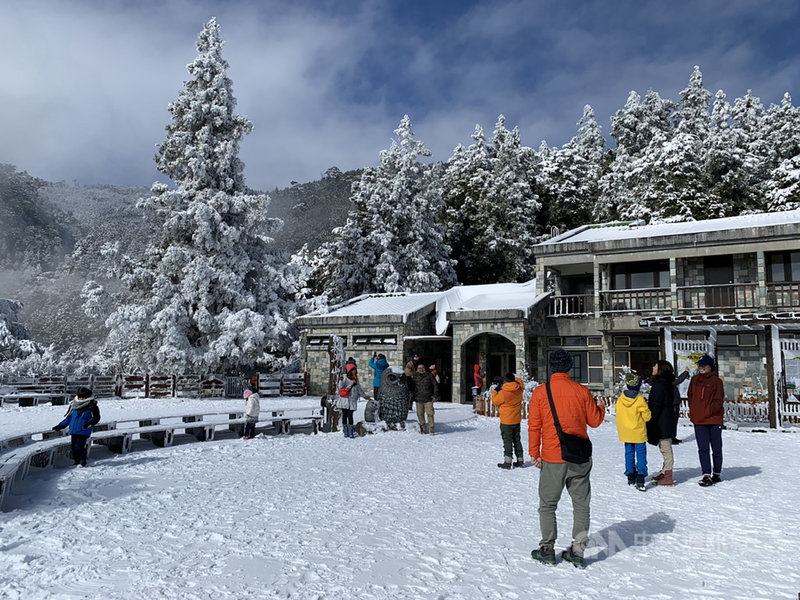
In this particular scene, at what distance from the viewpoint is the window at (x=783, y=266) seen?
2119cm

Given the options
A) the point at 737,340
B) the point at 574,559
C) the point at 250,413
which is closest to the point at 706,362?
the point at 574,559

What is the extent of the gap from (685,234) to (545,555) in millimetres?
19521

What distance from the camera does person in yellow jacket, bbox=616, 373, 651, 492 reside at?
26.4 ft

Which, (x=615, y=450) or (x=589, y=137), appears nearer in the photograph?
(x=615, y=450)

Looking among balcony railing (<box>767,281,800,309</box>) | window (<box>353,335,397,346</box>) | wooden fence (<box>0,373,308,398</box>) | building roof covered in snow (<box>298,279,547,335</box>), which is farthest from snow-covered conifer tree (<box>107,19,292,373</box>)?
balcony railing (<box>767,281,800,309</box>)

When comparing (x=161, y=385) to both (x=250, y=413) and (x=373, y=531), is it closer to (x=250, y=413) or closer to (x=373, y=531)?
(x=250, y=413)

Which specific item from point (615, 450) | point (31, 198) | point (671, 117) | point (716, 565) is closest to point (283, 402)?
point (615, 450)

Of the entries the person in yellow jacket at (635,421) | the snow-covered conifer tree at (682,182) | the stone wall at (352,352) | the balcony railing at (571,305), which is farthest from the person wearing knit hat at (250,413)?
the snow-covered conifer tree at (682,182)

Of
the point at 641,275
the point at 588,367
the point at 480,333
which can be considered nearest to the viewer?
the point at 480,333

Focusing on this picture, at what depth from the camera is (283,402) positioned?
22.8m

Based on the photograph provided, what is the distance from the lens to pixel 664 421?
825cm

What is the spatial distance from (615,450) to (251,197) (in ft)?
66.0

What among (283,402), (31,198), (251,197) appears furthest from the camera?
(31,198)

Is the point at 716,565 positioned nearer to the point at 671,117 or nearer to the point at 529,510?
the point at 529,510
